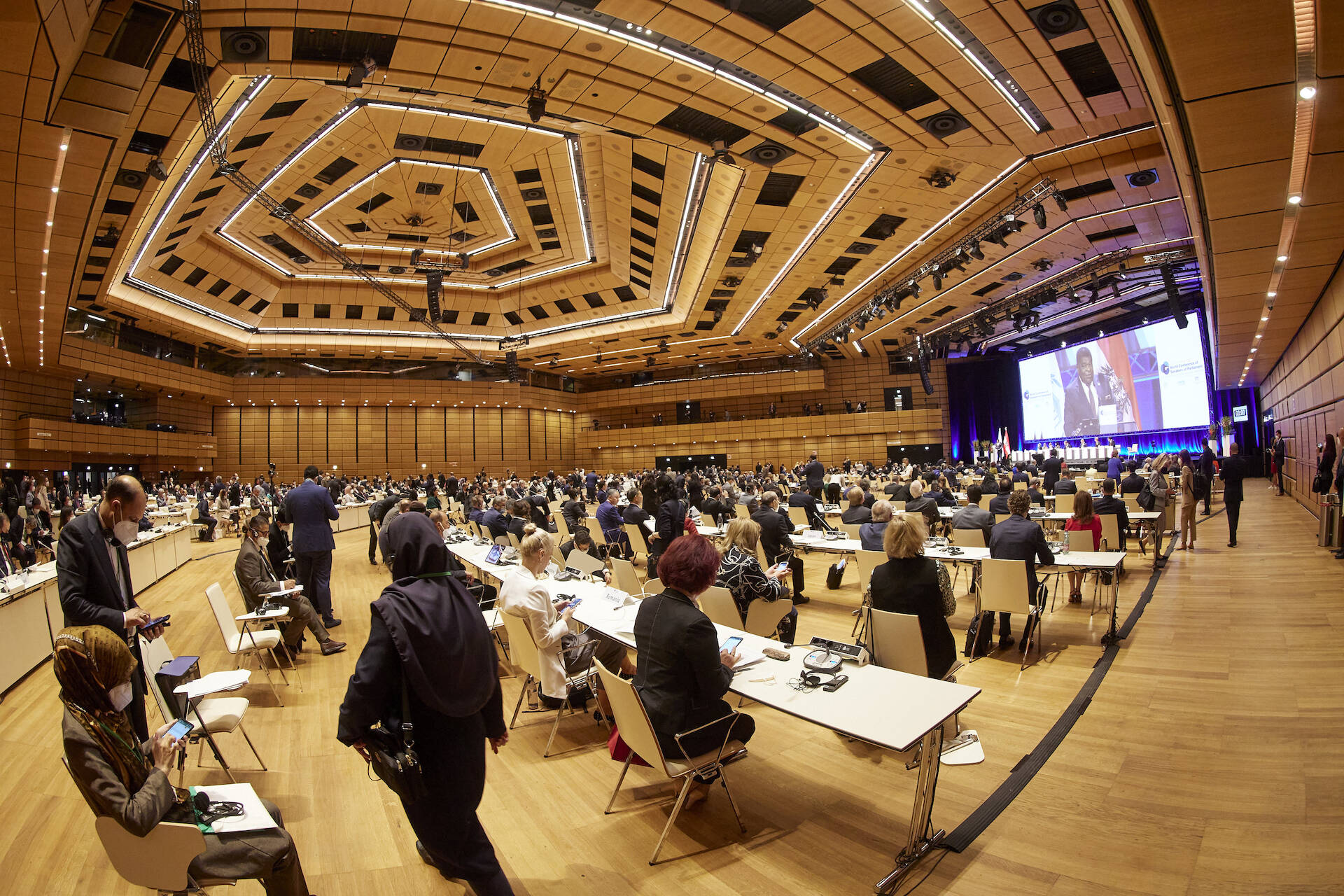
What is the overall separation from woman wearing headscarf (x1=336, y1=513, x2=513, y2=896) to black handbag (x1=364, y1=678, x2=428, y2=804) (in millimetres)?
26

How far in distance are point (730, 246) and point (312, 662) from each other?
10210 millimetres

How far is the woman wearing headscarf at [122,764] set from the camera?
1865 millimetres

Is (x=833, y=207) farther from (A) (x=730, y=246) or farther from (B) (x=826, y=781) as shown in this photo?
(B) (x=826, y=781)

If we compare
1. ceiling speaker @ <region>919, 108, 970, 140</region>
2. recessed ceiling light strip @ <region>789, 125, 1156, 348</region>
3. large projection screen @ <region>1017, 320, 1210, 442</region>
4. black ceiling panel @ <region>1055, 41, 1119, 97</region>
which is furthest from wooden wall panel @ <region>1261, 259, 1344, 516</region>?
ceiling speaker @ <region>919, 108, 970, 140</region>

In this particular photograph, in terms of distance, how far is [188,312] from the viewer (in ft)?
59.7

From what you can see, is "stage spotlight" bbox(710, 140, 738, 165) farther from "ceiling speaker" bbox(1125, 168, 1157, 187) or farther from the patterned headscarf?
the patterned headscarf

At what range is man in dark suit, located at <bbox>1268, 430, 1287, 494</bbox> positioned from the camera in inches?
599

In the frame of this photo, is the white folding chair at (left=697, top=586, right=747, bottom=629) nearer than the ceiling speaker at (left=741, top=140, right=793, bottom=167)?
Yes

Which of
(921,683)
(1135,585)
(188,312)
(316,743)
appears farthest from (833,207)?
(188,312)

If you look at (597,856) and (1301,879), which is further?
(597,856)

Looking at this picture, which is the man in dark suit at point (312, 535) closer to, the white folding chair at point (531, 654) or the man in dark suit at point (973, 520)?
the white folding chair at point (531, 654)

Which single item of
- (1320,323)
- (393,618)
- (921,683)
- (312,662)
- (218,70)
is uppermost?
(218,70)

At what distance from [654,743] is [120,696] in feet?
6.01

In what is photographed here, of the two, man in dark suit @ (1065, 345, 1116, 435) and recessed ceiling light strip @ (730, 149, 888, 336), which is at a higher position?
recessed ceiling light strip @ (730, 149, 888, 336)
